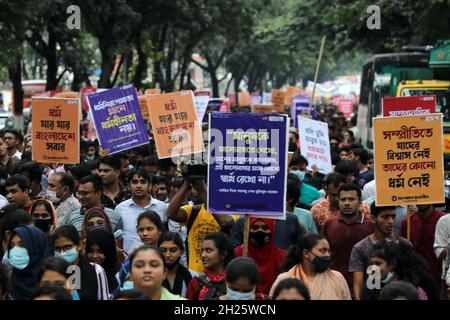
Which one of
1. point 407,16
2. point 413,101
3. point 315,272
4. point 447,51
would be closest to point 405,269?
point 315,272

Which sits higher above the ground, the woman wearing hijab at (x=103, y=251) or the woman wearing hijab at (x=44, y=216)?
the woman wearing hijab at (x=44, y=216)

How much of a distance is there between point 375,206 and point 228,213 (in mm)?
1350

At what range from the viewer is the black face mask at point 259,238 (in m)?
8.78

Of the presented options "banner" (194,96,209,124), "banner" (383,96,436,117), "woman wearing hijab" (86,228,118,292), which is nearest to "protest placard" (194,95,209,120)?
"banner" (194,96,209,124)

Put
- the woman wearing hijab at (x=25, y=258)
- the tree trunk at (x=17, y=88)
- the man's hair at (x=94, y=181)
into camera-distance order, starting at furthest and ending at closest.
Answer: the tree trunk at (x=17, y=88), the man's hair at (x=94, y=181), the woman wearing hijab at (x=25, y=258)

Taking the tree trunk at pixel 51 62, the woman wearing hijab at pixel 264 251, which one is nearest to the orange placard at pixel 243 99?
the tree trunk at pixel 51 62

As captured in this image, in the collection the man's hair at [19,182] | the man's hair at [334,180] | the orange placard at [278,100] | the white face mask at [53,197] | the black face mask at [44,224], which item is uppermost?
the orange placard at [278,100]

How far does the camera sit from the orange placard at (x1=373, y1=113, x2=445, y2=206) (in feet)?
31.5

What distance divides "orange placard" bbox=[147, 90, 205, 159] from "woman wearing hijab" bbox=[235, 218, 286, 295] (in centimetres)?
442

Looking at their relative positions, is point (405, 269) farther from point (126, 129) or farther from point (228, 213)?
point (126, 129)

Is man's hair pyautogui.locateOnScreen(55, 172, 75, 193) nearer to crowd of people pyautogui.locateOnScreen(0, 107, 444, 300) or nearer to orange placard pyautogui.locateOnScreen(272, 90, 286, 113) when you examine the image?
crowd of people pyautogui.locateOnScreen(0, 107, 444, 300)

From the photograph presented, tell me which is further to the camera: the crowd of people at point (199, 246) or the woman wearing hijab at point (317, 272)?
the woman wearing hijab at point (317, 272)

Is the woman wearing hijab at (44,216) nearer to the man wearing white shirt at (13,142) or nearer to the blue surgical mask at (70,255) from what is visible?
the blue surgical mask at (70,255)

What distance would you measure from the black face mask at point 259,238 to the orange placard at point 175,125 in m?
4.46
